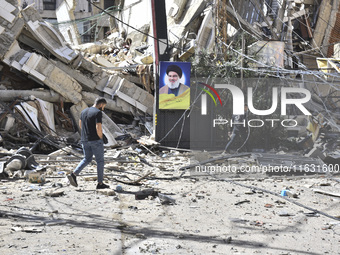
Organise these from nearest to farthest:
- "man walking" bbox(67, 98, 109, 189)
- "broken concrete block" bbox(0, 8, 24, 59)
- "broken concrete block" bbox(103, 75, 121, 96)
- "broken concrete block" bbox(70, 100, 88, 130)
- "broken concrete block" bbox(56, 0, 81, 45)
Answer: "man walking" bbox(67, 98, 109, 189) → "broken concrete block" bbox(0, 8, 24, 59) → "broken concrete block" bbox(70, 100, 88, 130) → "broken concrete block" bbox(103, 75, 121, 96) → "broken concrete block" bbox(56, 0, 81, 45)

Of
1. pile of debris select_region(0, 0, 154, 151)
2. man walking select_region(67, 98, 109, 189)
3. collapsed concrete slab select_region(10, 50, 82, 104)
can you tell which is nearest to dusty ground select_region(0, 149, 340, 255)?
man walking select_region(67, 98, 109, 189)

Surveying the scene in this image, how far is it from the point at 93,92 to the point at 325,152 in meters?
8.82

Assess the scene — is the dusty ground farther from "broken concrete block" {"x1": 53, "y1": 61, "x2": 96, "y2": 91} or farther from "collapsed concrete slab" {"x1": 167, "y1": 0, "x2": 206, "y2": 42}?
"collapsed concrete slab" {"x1": 167, "y1": 0, "x2": 206, "y2": 42}

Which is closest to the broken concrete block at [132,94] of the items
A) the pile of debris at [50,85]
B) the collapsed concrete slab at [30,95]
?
the pile of debris at [50,85]

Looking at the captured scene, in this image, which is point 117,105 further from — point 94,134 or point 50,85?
point 94,134

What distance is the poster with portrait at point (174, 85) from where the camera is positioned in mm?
14469

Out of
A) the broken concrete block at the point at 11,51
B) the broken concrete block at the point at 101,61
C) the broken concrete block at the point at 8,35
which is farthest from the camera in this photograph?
the broken concrete block at the point at 101,61

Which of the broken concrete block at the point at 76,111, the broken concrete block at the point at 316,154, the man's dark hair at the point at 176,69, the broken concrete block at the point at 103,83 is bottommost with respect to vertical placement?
the broken concrete block at the point at 316,154

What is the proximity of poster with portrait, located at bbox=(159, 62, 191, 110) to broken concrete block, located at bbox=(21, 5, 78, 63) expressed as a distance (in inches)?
169

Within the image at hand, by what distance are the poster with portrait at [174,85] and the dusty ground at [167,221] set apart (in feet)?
20.1

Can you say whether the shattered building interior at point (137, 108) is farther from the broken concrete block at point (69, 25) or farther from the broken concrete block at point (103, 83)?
the broken concrete block at point (69, 25)

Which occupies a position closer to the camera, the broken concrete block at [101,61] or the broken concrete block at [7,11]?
the broken concrete block at [7,11]

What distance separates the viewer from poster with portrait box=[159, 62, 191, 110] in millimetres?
14469

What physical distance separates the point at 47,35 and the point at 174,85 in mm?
5559
